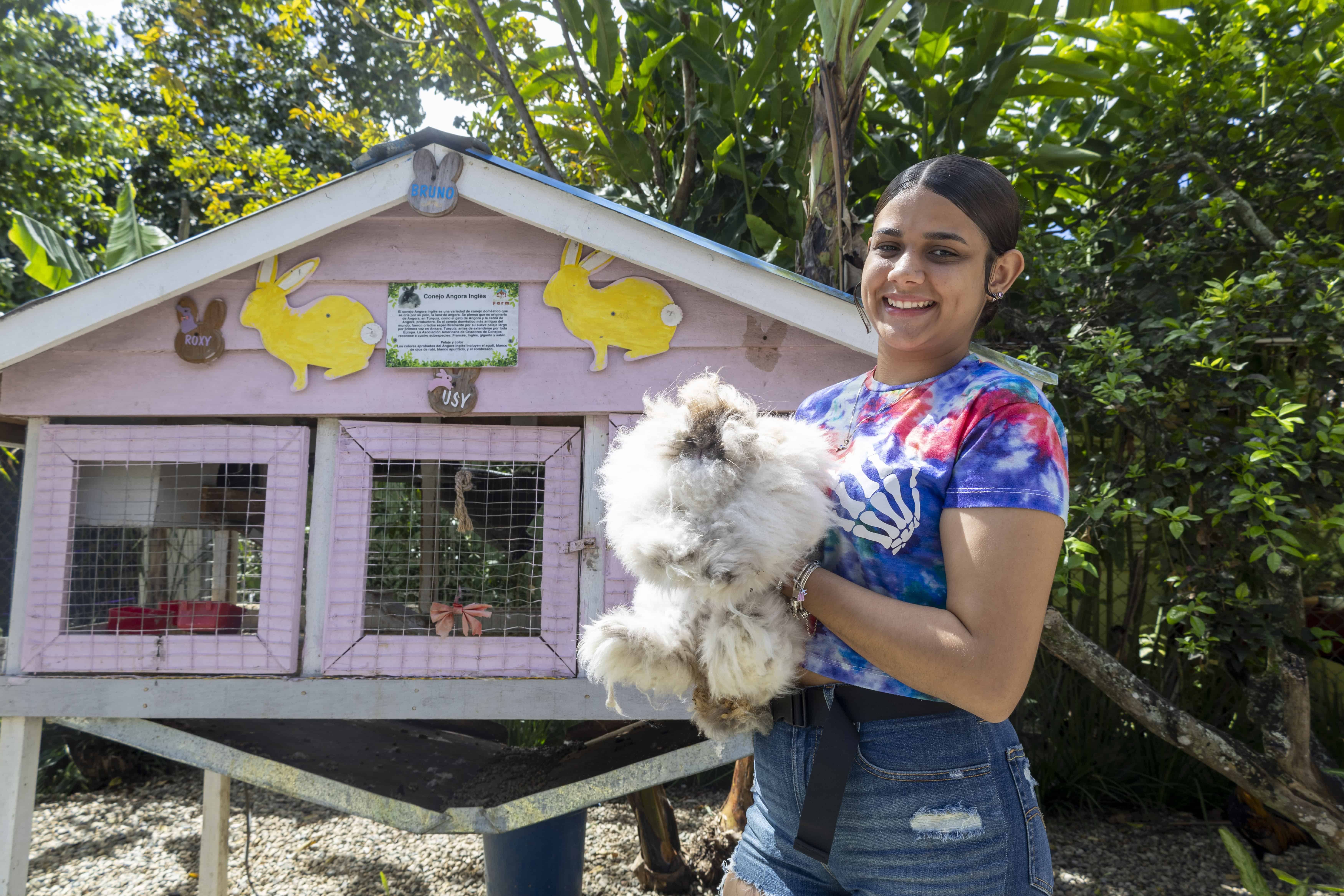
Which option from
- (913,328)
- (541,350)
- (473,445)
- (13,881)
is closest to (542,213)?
(541,350)

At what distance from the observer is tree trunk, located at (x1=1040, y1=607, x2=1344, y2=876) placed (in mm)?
2955

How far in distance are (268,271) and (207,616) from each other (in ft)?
3.65

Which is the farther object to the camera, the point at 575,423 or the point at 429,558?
the point at 429,558

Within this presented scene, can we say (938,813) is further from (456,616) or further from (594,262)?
(594,262)

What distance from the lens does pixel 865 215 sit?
4.73 metres

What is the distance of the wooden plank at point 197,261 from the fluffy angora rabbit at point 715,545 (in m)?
1.68

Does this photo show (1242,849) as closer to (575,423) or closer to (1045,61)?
(575,423)

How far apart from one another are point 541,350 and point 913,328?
63.4 inches

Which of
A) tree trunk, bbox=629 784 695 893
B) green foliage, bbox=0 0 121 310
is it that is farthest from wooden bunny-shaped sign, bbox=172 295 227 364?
green foliage, bbox=0 0 121 310

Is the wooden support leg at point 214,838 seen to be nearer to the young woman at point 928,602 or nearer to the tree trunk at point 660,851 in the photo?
the tree trunk at point 660,851

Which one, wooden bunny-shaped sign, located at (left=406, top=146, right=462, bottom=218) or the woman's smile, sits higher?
wooden bunny-shaped sign, located at (left=406, top=146, right=462, bottom=218)

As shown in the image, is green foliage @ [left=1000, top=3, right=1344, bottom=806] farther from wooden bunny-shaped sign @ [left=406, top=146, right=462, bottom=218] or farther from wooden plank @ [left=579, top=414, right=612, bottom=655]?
wooden bunny-shaped sign @ [left=406, top=146, right=462, bottom=218]

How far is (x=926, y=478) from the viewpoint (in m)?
1.04

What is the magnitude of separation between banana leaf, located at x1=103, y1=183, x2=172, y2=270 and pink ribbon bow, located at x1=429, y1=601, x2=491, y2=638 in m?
2.88
